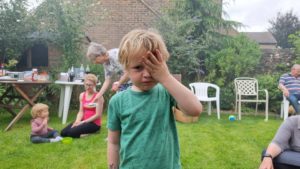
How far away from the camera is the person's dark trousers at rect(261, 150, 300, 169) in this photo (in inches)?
96.7

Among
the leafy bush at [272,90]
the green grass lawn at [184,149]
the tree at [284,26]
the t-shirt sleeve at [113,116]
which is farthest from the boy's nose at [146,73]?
the tree at [284,26]

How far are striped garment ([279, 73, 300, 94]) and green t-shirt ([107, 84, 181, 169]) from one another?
20.5 ft

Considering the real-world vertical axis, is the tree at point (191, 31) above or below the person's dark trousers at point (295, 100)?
above

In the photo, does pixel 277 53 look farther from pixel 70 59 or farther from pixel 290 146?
pixel 290 146

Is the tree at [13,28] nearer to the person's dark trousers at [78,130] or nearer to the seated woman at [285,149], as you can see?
the person's dark trousers at [78,130]

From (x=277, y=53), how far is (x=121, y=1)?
19.2ft

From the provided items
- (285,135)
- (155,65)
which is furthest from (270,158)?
(155,65)

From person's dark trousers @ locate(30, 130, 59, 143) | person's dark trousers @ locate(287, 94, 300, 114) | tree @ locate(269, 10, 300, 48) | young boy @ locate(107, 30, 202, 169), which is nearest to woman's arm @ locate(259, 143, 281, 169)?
young boy @ locate(107, 30, 202, 169)

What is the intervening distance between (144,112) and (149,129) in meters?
0.07

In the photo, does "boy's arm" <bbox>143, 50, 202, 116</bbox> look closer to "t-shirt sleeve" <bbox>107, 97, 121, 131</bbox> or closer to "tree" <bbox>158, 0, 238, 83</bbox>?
"t-shirt sleeve" <bbox>107, 97, 121, 131</bbox>

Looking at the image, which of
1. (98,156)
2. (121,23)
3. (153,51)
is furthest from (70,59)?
(153,51)

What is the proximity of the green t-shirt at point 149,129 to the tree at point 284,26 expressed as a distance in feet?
100

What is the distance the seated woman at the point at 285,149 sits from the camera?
248 centimetres

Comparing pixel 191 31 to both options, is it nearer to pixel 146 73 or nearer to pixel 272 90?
pixel 272 90
